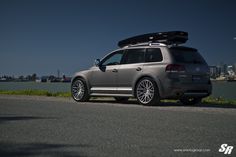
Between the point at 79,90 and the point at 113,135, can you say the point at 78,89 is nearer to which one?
the point at 79,90

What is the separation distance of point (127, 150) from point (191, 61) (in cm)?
679

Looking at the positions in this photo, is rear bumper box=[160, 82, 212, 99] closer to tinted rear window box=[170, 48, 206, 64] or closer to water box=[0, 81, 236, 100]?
tinted rear window box=[170, 48, 206, 64]

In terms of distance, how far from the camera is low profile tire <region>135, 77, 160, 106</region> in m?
10.4

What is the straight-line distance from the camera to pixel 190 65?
1059 centimetres

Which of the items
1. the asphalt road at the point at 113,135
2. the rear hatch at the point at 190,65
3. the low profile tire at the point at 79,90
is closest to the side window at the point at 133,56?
the rear hatch at the point at 190,65

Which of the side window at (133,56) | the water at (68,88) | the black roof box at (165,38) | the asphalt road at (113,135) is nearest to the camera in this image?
the asphalt road at (113,135)

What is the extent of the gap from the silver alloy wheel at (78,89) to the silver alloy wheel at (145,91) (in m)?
2.44

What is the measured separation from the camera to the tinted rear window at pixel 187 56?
34.8ft

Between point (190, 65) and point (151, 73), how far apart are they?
1.09 meters

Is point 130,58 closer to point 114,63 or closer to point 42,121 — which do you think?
point 114,63

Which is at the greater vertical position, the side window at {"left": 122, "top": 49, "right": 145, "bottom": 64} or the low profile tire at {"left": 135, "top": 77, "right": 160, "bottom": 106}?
the side window at {"left": 122, "top": 49, "right": 145, "bottom": 64}

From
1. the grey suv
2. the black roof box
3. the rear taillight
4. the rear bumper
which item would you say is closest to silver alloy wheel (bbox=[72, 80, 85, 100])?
the grey suv

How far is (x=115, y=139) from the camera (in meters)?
5.09

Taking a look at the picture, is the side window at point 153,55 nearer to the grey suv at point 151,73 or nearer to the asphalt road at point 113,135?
the grey suv at point 151,73
